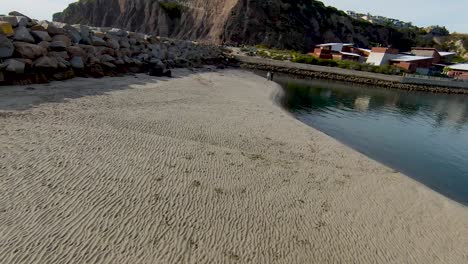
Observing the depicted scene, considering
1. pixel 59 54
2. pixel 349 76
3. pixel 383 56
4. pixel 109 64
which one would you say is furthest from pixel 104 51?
pixel 383 56

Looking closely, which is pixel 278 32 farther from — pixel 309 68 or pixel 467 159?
pixel 467 159

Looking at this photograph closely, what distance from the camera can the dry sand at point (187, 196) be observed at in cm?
630

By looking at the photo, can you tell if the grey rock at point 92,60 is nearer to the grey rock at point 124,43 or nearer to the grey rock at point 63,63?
the grey rock at point 63,63

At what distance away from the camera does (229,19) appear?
312 ft

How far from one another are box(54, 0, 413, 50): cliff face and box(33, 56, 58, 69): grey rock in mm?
81820

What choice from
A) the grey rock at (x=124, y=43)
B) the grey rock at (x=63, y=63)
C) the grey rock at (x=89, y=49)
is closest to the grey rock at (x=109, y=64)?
the grey rock at (x=89, y=49)

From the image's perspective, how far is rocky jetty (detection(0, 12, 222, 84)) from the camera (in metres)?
15.9

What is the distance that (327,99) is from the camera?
39156mm

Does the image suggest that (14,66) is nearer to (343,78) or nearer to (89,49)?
(89,49)

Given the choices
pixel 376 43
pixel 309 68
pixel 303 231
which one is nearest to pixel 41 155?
pixel 303 231

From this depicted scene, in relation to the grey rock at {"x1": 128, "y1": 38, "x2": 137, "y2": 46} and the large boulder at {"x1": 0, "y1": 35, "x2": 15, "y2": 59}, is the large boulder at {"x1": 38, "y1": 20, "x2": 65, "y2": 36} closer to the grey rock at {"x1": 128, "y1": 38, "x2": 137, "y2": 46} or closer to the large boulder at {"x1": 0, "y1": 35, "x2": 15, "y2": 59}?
the large boulder at {"x1": 0, "y1": 35, "x2": 15, "y2": 59}

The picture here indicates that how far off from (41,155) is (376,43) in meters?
144

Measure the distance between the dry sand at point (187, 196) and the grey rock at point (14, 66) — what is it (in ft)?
5.18

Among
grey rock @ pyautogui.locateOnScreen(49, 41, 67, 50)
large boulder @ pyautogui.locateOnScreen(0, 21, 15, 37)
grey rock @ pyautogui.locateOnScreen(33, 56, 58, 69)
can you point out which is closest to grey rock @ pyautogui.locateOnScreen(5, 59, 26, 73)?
grey rock @ pyautogui.locateOnScreen(33, 56, 58, 69)
